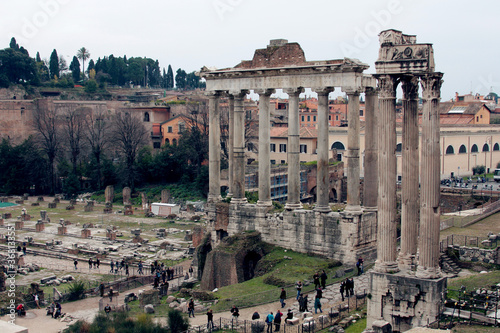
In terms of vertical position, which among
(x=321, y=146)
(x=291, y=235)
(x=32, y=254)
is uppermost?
(x=321, y=146)

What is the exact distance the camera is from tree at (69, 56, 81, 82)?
401ft

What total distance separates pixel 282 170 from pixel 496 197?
15.9 m

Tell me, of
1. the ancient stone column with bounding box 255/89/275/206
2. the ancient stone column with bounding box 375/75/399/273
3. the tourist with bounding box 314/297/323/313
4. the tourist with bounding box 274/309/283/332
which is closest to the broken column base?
the ancient stone column with bounding box 375/75/399/273

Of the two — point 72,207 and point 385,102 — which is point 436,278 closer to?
point 385,102

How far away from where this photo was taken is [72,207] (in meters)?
56.8

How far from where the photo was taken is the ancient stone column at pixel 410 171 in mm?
18406

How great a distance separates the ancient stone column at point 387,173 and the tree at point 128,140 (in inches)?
1822

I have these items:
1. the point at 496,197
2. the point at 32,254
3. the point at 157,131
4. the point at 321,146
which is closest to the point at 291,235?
the point at 321,146

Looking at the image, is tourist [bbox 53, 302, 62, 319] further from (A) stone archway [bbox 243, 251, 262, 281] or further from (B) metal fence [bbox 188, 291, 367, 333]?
(A) stone archway [bbox 243, 251, 262, 281]

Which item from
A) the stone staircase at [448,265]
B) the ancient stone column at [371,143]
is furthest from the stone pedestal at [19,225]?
the stone staircase at [448,265]

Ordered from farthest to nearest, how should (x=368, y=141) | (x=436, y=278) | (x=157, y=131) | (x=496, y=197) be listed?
1. (x=157, y=131)
2. (x=496, y=197)
3. (x=368, y=141)
4. (x=436, y=278)

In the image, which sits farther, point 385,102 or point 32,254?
point 32,254

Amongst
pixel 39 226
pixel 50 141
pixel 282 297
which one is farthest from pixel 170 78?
pixel 282 297

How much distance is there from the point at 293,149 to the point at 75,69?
10216cm
